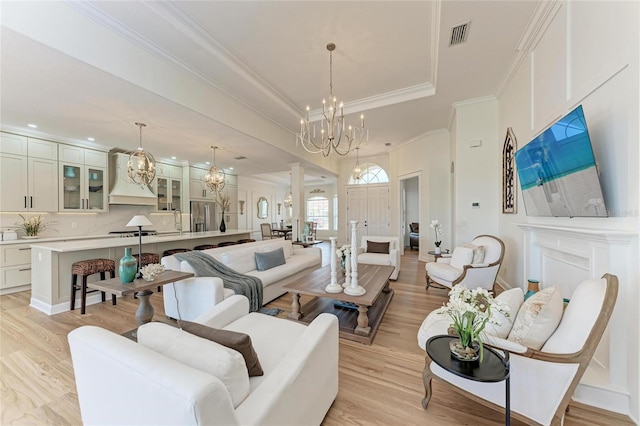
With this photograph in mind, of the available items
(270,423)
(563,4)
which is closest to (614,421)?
(270,423)

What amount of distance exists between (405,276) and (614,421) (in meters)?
3.51

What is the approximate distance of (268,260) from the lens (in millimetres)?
3947

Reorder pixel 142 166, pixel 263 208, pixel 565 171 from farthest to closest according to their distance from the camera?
1. pixel 263 208
2. pixel 142 166
3. pixel 565 171

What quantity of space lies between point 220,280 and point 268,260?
1203 mm

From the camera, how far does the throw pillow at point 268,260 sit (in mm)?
3874

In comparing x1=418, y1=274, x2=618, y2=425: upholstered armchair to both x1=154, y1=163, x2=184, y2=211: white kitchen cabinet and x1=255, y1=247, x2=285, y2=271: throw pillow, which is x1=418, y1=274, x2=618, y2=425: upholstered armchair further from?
x1=154, y1=163, x2=184, y2=211: white kitchen cabinet

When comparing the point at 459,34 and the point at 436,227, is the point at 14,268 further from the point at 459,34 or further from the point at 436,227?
the point at 436,227

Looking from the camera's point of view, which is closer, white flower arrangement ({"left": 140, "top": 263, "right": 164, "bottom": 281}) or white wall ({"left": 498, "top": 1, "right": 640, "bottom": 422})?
white wall ({"left": 498, "top": 1, "right": 640, "bottom": 422})

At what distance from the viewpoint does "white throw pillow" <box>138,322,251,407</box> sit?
3.32 ft

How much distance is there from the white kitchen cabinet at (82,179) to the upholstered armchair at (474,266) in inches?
273

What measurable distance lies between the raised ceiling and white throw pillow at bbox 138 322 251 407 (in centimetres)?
285

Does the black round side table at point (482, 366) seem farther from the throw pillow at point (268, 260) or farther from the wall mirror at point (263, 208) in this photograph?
the wall mirror at point (263, 208)

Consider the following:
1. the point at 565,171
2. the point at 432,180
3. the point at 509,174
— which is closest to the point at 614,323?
the point at 565,171

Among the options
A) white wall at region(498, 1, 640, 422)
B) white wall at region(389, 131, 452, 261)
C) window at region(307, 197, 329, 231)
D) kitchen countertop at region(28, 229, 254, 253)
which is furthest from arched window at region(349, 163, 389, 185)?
white wall at region(498, 1, 640, 422)
